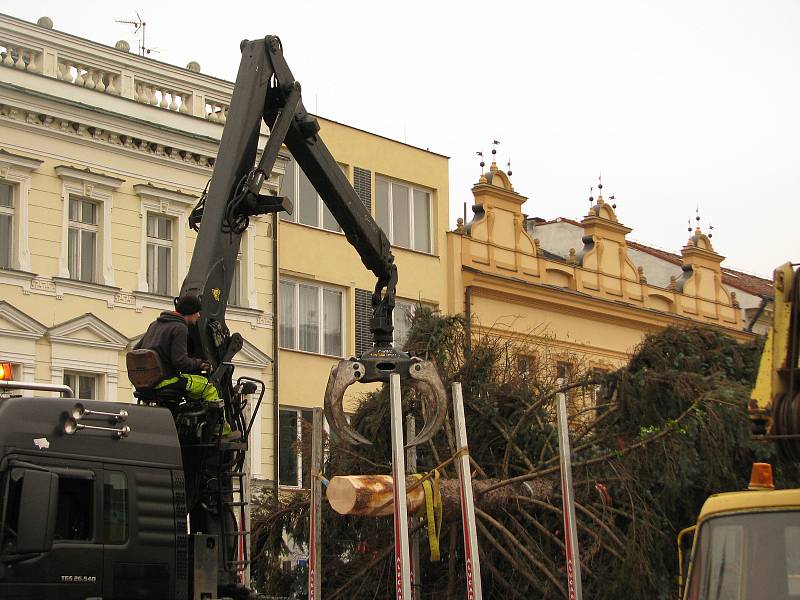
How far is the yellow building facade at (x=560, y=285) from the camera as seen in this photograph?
31422mm

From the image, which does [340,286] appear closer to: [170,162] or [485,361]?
[170,162]

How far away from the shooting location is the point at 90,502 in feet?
28.3

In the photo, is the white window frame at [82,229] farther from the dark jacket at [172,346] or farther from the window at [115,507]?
the window at [115,507]

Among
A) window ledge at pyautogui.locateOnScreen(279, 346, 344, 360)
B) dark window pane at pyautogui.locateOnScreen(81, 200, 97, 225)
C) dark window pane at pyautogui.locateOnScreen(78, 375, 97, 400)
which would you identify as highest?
dark window pane at pyautogui.locateOnScreen(81, 200, 97, 225)

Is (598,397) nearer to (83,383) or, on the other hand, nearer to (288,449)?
(83,383)

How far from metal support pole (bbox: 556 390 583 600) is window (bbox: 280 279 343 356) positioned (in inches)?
614

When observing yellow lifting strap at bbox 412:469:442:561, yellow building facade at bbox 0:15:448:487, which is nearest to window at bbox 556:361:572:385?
yellow lifting strap at bbox 412:469:442:561

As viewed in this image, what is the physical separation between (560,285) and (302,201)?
320 inches

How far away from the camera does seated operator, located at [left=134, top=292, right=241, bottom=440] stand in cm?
962

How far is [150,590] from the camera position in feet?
28.7

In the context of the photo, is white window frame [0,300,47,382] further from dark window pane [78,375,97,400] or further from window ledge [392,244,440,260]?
window ledge [392,244,440,260]

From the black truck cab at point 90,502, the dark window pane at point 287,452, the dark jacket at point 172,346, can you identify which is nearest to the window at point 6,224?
the dark window pane at point 287,452

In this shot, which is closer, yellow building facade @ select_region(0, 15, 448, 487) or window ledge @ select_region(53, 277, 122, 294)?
yellow building facade @ select_region(0, 15, 448, 487)

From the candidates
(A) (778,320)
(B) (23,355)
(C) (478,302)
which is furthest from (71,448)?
(C) (478,302)
